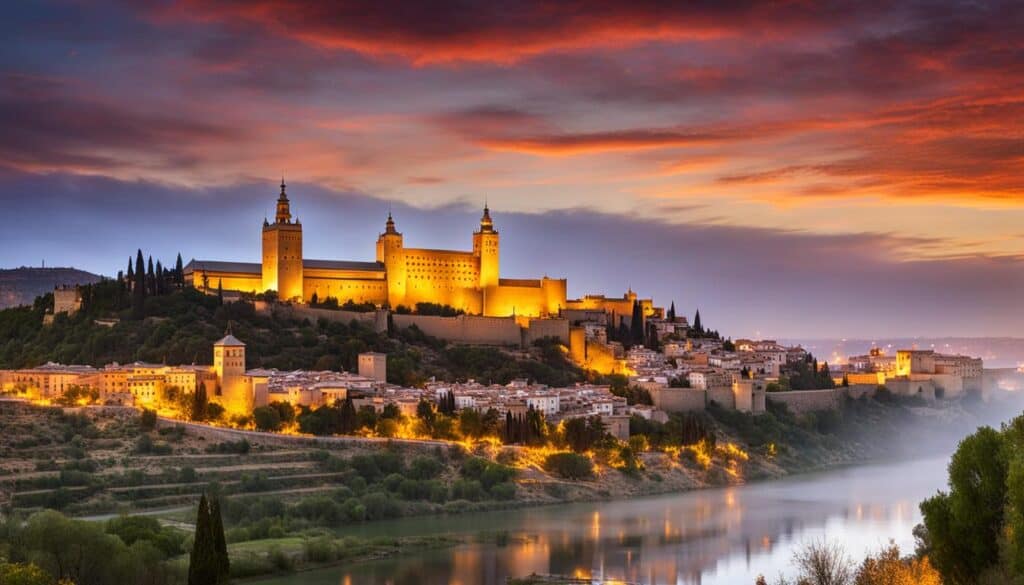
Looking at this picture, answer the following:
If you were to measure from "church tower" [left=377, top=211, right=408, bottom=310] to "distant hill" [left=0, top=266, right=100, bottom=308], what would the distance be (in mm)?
16202

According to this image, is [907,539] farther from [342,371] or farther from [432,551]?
[342,371]

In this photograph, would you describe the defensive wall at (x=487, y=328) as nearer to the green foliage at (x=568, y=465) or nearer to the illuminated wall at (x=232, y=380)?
the illuminated wall at (x=232, y=380)

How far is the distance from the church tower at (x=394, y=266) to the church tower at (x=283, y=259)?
3500 millimetres

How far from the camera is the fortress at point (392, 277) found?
138 feet

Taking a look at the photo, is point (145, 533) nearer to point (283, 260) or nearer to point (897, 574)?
point (897, 574)

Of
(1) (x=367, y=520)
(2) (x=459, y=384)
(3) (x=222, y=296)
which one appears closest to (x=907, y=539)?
(1) (x=367, y=520)

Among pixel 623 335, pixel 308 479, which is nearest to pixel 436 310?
pixel 623 335

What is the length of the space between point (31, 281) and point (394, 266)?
71.1ft

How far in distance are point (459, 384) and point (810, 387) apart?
40.1 ft

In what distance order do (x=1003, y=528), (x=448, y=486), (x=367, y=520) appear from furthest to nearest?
1. (x=448, y=486)
2. (x=367, y=520)
3. (x=1003, y=528)

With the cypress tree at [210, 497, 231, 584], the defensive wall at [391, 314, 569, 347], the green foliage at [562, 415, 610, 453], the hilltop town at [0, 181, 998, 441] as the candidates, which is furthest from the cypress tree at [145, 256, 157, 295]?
the cypress tree at [210, 497, 231, 584]

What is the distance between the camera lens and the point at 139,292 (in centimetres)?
3656

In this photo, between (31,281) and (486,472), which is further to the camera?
(31,281)

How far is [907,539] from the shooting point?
2173 cm
